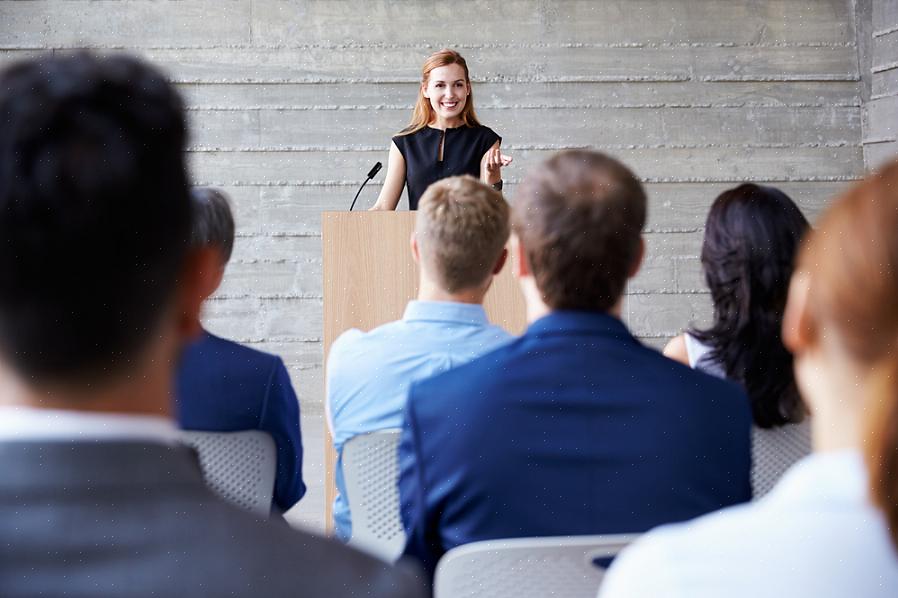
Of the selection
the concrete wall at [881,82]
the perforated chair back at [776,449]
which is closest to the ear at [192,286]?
the perforated chair back at [776,449]

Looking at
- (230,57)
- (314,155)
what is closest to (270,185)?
(314,155)

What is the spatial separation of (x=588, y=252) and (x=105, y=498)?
951 mm

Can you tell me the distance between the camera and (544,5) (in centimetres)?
521

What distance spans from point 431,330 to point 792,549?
1.11m

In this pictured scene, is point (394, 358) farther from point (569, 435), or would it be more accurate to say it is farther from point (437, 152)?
point (437, 152)

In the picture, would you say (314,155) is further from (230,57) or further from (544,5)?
(544,5)

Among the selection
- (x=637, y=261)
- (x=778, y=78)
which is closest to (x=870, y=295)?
(x=637, y=261)

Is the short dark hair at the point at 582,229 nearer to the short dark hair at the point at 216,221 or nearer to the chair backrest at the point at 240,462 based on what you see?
the chair backrest at the point at 240,462

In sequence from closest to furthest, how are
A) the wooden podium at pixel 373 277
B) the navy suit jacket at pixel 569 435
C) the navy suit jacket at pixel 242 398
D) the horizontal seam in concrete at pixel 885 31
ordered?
the navy suit jacket at pixel 569 435 < the navy suit jacket at pixel 242 398 < the wooden podium at pixel 373 277 < the horizontal seam in concrete at pixel 885 31

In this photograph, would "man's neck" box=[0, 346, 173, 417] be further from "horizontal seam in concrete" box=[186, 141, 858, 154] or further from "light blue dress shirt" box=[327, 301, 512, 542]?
"horizontal seam in concrete" box=[186, 141, 858, 154]

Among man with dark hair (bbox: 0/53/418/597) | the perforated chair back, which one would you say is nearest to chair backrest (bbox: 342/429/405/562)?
the perforated chair back

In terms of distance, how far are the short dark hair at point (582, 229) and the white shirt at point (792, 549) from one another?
66cm

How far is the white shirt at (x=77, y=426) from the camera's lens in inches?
19.1

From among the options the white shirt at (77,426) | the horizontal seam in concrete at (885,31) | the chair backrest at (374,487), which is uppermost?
the horizontal seam in concrete at (885,31)
